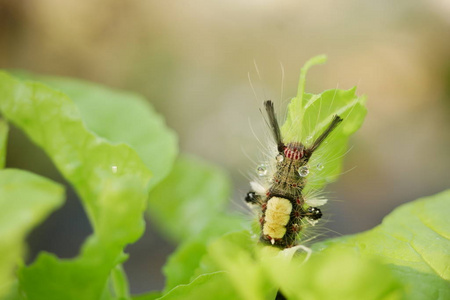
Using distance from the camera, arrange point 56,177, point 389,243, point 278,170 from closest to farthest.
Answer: point 389,243 → point 278,170 → point 56,177

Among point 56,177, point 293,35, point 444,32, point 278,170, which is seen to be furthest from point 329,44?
point 278,170

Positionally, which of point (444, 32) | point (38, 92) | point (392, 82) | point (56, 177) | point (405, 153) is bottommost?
point (56, 177)

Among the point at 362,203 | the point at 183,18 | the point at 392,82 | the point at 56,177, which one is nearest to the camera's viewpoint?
the point at 56,177

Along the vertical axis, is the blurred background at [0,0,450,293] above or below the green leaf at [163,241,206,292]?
below

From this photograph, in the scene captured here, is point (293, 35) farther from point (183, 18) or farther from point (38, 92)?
point (38, 92)

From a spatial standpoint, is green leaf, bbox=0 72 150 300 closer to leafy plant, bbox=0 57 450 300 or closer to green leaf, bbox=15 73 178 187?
leafy plant, bbox=0 57 450 300

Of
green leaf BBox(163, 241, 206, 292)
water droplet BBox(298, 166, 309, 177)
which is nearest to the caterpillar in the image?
water droplet BBox(298, 166, 309, 177)

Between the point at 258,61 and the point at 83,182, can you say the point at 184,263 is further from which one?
the point at 258,61
